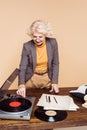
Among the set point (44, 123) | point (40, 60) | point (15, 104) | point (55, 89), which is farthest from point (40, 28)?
point (44, 123)

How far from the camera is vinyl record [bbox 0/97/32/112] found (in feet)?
4.24

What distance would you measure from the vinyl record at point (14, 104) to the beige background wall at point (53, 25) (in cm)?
115

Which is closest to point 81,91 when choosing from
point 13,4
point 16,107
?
point 16,107

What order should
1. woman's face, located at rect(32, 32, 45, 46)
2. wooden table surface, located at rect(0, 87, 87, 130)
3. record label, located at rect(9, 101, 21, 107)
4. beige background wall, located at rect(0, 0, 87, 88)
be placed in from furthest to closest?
beige background wall, located at rect(0, 0, 87, 88), woman's face, located at rect(32, 32, 45, 46), record label, located at rect(9, 101, 21, 107), wooden table surface, located at rect(0, 87, 87, 130)

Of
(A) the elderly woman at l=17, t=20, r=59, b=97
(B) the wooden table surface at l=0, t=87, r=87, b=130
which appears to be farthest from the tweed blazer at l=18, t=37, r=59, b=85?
(B) the wooden table surface at l=0, t=87, r=87, b=130

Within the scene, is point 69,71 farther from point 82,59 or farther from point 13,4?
point 13,4

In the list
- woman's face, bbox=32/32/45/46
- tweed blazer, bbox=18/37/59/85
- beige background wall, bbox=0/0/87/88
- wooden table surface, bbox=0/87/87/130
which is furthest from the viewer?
beige background wall, bbox=0/0/87/88

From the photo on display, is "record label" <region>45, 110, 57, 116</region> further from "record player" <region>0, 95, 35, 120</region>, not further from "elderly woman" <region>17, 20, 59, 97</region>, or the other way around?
"elderly woman" <region>17, 20, 59, 97</region>

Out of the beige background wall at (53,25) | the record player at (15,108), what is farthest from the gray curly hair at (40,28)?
the beige background wall at (53,25)

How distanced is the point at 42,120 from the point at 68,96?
15.8 inches

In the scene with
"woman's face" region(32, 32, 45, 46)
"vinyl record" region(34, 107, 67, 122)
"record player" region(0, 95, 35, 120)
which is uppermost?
"woman's face" region(32, 32, 45, 46)

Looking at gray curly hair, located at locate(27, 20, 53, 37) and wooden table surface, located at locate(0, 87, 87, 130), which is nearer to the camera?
wooden table surface, located at locate(0, 87, 87, 130)

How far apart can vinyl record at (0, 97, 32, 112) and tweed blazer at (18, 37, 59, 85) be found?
399 mm

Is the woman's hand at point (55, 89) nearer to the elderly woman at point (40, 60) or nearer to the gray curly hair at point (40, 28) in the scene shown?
the elderly woman at point (40, 60)
